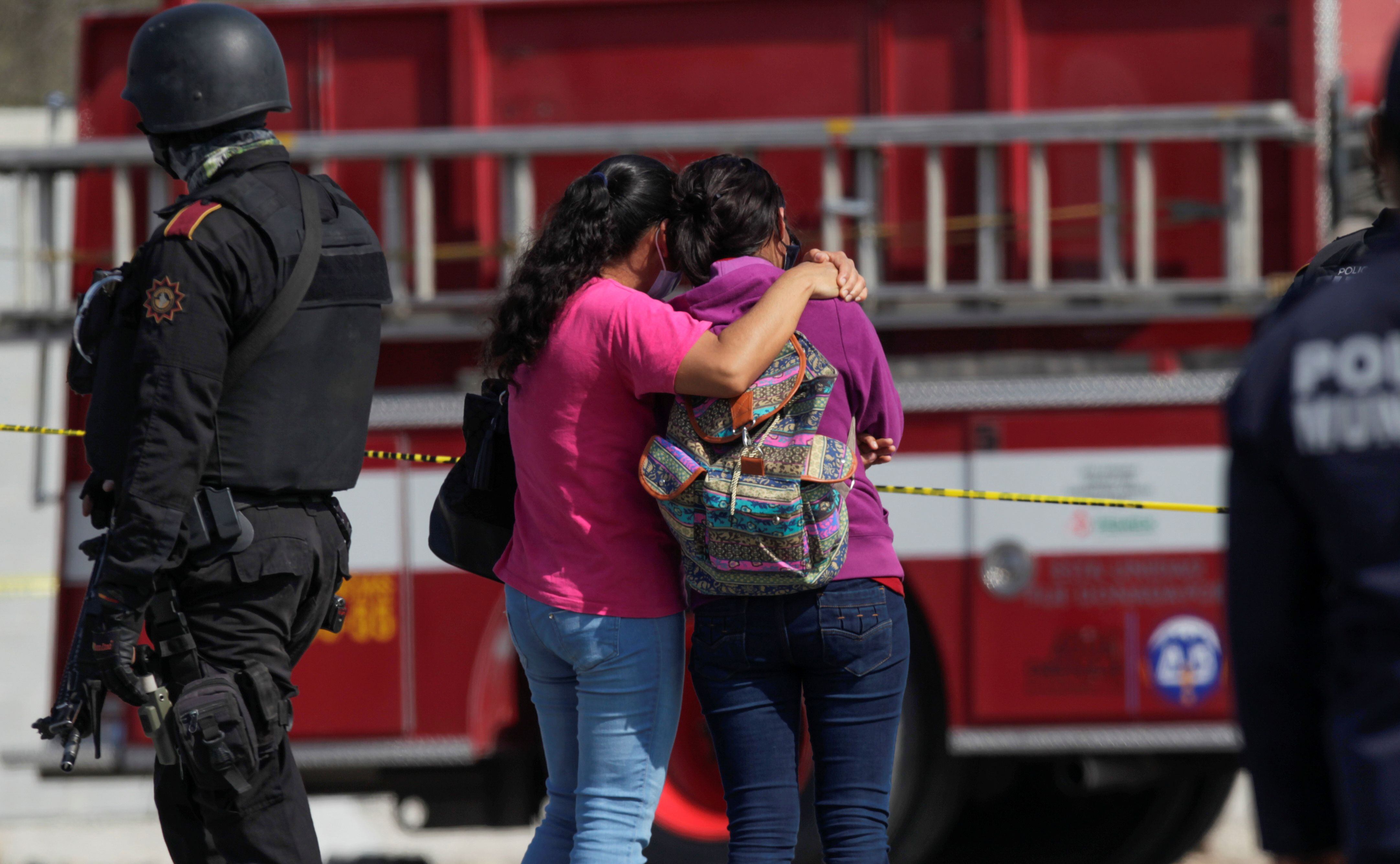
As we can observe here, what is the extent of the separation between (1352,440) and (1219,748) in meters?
3.53

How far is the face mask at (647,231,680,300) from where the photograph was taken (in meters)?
2.71

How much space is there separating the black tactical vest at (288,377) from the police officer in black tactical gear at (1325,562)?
5.58 ft

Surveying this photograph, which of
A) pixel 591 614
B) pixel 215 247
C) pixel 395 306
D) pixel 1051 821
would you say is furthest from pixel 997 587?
pixel 215 247

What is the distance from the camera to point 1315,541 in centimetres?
159

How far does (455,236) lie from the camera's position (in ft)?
18.2

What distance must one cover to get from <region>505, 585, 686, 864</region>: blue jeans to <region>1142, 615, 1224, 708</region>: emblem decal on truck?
250 cm

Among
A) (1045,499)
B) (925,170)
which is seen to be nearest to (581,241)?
(1045,499)

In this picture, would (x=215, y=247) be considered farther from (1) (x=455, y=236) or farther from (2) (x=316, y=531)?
(1) (x=455, y=236)

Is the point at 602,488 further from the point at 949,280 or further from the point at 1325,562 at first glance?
the point at 949,280

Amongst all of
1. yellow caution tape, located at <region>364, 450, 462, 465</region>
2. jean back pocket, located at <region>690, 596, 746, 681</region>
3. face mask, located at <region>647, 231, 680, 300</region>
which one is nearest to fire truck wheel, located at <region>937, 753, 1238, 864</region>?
yellow caution tape, located at <region>364, 450, 462, 465</region>

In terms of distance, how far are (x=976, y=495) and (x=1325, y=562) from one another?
7.75ft

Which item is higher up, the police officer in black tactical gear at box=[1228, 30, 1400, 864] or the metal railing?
the metal railing

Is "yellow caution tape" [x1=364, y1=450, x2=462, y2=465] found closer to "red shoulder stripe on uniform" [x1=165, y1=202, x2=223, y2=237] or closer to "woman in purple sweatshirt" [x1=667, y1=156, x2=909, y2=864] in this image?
"red shoulder stripe on uniform" [x1=165, y1=202, x2=223, y2=237]

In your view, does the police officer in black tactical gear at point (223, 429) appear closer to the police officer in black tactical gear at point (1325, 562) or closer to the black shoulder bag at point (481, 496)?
the black shoulder bag at point (481, 496)
